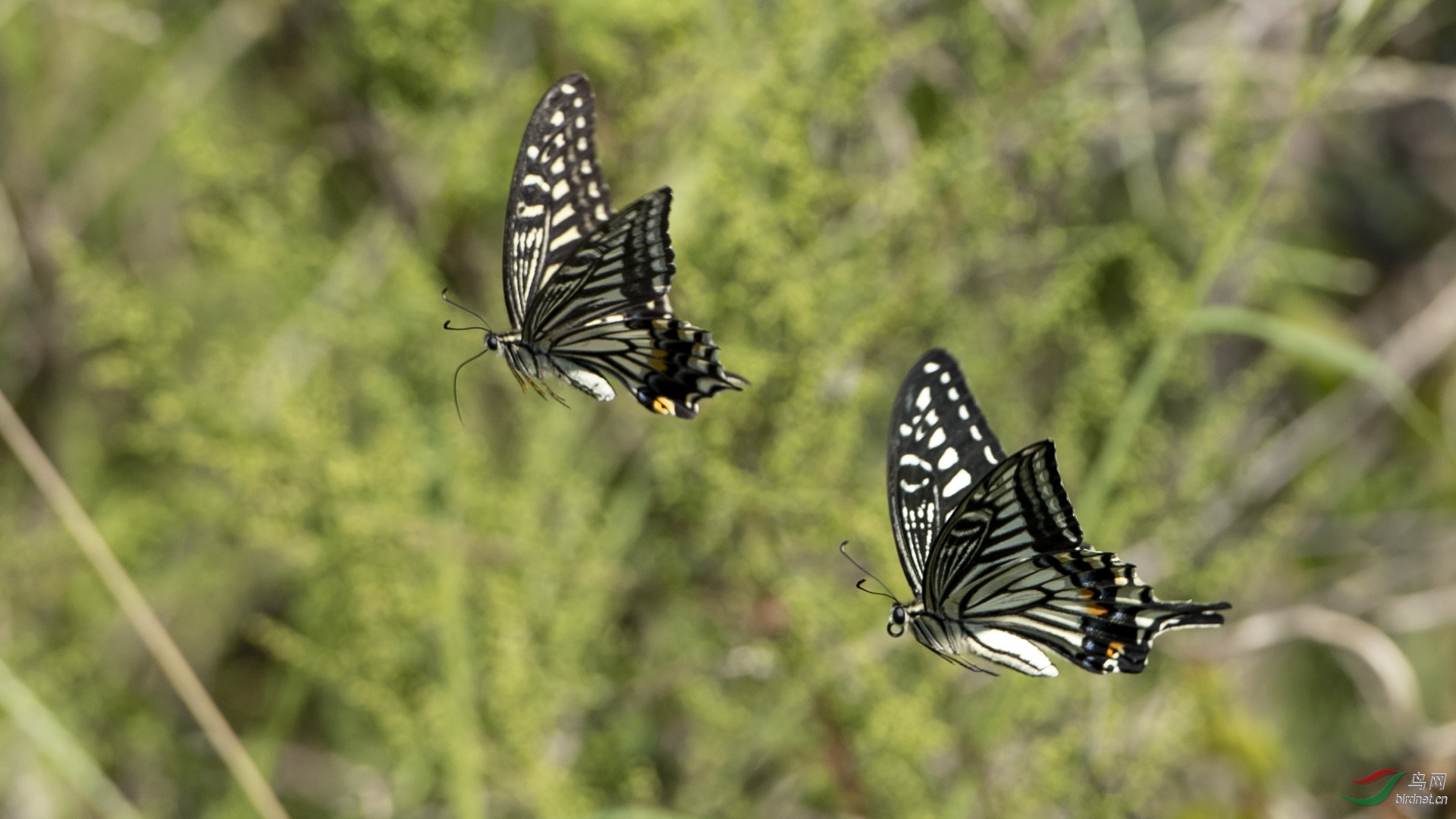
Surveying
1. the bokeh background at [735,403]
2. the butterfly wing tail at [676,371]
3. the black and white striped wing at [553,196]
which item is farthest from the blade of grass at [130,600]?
the butterfly wing tail at [676,371]

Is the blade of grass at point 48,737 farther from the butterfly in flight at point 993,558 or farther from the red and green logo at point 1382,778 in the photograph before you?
the red and green logo at point 1382,778

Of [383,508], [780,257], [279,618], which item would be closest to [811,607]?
[780,257]

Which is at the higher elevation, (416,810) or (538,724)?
(538,724)

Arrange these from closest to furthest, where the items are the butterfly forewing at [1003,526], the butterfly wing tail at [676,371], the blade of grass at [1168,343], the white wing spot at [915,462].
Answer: the butterfly forewing at [1003,526] < the butterfly wing tail at [676,371] < the white wing spot at [915,462] < the blade of grass at [1168,343]

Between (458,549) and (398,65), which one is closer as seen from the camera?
(458,549)

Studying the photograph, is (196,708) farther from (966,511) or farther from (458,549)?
(966,511)
